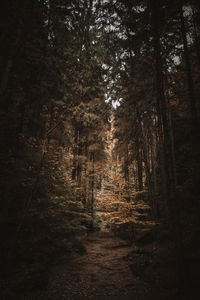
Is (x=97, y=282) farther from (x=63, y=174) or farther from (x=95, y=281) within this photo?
(x=63, y=174)

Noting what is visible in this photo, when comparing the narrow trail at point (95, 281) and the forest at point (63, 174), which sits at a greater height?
the forest at point (63, 174)

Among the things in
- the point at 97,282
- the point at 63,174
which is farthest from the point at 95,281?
the point at 63,174

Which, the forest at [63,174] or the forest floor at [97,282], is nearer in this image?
the forest floor at [97,282]

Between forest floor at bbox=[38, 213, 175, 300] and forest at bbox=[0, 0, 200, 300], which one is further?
forest at bbox=[0, 0, 200, 300]

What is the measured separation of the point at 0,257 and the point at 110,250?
6358 mm

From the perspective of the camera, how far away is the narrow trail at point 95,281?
4453 mm

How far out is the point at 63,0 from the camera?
670 centimetres

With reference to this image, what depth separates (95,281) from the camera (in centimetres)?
535

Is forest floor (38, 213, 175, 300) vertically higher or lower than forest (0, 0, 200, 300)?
lower

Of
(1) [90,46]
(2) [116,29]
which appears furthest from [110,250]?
(2) [116,29]

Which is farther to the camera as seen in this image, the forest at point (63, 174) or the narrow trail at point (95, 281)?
the forest at point (63, 174)

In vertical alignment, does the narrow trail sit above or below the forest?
below

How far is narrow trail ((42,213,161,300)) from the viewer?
4453 mm

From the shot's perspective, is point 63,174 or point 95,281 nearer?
point 95,281
